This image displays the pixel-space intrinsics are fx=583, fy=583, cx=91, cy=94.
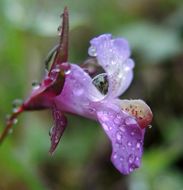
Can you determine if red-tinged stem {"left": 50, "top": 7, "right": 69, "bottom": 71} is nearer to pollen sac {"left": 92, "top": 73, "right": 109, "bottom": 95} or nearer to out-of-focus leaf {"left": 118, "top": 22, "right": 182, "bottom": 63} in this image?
pollen sac {"left": 92, "top": 73, "right": 109, "bottom": 95}

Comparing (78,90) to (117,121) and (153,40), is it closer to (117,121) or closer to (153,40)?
(117,121)

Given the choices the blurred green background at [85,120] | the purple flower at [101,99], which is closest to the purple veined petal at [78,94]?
the purple flower at [101,99]

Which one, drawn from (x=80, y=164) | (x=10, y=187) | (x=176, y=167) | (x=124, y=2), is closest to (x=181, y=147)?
(x=176, y=167)

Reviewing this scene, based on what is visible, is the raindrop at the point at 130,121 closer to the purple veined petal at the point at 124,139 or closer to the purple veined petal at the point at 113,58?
the purple veined petal at the point at 124,139

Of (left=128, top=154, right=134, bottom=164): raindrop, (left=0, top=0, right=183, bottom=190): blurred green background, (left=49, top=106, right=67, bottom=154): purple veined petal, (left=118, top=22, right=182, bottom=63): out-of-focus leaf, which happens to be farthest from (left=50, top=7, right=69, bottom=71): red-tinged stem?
(left=118, top=22, right=182, bottom=63): out-of-focus leaf

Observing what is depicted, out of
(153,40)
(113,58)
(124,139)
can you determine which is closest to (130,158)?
(124,139)

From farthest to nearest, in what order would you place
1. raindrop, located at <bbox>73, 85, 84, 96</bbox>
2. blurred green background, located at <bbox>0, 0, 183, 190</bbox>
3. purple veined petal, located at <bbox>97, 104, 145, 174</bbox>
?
blurred green background, located at <bbox>0, 0, 183, 190</bbox> → raindrop, located at <bbox>73, 85, 84, 96</bbox> → purple veined petal, located at <bbox>97, 104, 145, 174</bbox>
